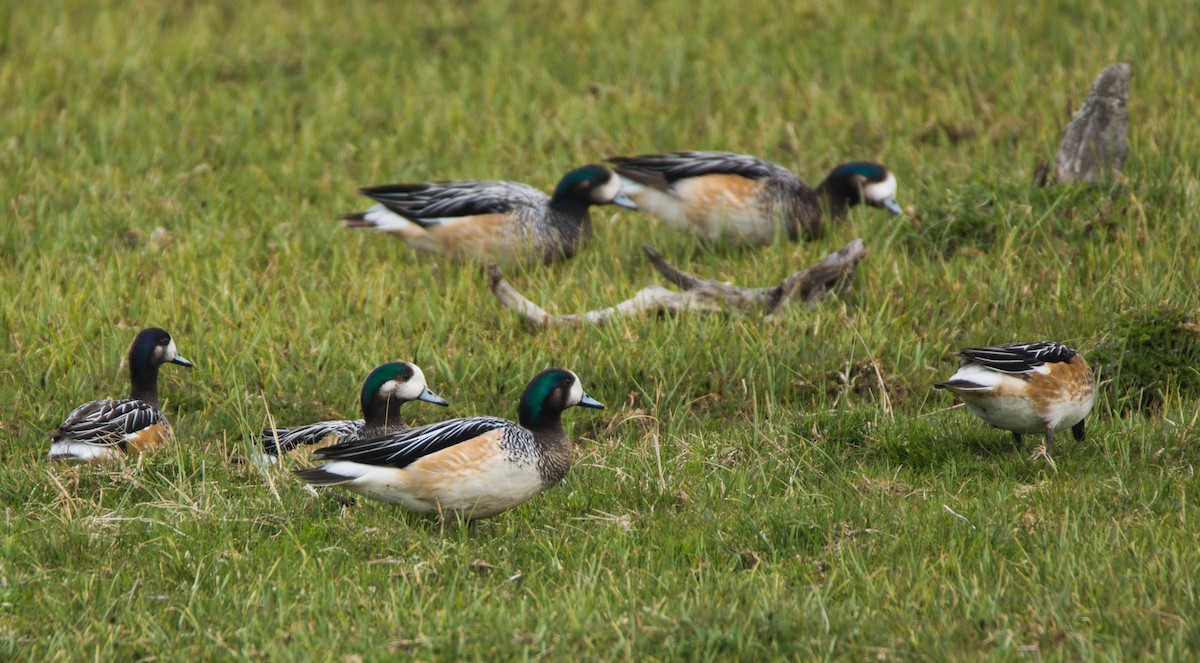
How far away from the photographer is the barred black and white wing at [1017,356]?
20.0 feet

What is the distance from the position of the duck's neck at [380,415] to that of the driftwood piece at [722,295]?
1535 mm

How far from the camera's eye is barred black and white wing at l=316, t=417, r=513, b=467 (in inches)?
215

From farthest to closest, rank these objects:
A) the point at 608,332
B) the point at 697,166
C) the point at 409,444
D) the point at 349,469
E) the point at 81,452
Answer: the point at 697,166 → the point at 608,332 → the point at 81,452 → the point at 409,444 → the point at 349,469

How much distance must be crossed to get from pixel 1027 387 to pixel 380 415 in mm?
2943

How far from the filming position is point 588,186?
9359 millimetres

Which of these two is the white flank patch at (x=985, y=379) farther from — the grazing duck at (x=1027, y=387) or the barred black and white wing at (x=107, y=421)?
the barred black and white wing at (x=107, y=421)

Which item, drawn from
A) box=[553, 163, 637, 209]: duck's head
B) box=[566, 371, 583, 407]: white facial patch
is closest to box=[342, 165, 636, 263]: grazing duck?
box=[553, 163, 637, 209]: duck's head

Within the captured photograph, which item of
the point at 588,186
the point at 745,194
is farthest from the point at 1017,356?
the point at 588,186

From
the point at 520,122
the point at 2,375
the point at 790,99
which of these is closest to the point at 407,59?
the point at 520,122

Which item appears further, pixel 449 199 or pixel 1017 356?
pixel 449 199

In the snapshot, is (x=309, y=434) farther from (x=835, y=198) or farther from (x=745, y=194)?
(x=835, y=198)

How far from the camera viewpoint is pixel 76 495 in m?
5.82

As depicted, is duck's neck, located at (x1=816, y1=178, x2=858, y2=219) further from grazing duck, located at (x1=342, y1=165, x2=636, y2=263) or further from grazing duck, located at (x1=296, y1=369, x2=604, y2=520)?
grazing duck, located at (x1=296, y1=369, x2=604, y2=520)

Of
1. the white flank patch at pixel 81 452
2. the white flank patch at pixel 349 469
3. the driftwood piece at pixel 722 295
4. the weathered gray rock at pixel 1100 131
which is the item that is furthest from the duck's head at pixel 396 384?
the weathered gray rock at pixel 1100 131
